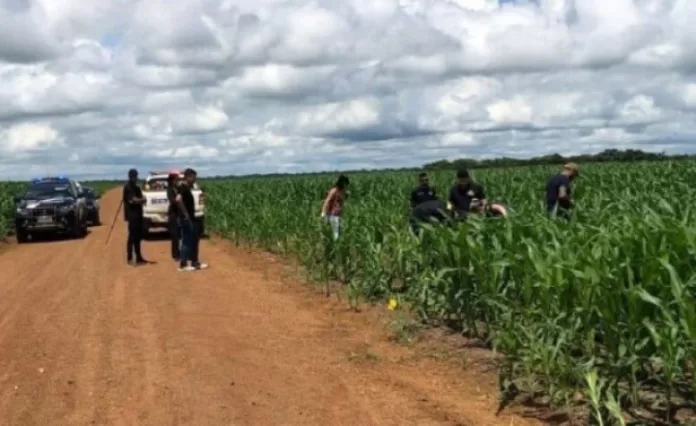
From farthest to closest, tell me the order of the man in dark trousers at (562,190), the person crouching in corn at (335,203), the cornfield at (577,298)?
the person crouching in corn at (335,203) < the man in dark trousers at (562,190) < the cornfield at (577,298)

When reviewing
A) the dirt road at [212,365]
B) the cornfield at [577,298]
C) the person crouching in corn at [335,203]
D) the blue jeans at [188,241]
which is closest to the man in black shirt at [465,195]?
the cornfield at [577,298]

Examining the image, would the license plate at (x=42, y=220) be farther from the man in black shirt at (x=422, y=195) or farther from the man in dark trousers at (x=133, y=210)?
the man in black shirt at (x=422, y=195)

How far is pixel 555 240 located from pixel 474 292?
159 cm

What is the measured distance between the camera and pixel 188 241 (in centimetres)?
1889

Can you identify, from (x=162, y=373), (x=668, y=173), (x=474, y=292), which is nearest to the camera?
(x=162, y=373)

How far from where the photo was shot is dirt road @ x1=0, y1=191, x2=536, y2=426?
26.4 ft

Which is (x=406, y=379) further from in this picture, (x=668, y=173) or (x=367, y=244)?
(x=668, y=173)

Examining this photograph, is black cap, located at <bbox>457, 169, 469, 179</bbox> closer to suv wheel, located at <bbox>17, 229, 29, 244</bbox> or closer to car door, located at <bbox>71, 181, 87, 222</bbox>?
car door, located at <bbox>71, 181, 87, 222</bbox>

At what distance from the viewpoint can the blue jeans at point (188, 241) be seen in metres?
18.6

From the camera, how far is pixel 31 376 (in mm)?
9648

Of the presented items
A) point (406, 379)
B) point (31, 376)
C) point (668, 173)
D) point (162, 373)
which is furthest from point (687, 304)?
point (668, 173)

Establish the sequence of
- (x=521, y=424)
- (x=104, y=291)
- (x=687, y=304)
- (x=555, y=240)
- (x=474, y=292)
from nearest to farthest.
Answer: (x=687, y=304) < (x=521, y=424) < (x=555, y=240) < (x=474, y=292) < (x=104, y=291)

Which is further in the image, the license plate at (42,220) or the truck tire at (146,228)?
the license plate at (42,220)

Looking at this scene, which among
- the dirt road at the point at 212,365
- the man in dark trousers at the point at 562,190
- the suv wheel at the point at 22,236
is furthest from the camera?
the suv wheel at the point at 22,236
